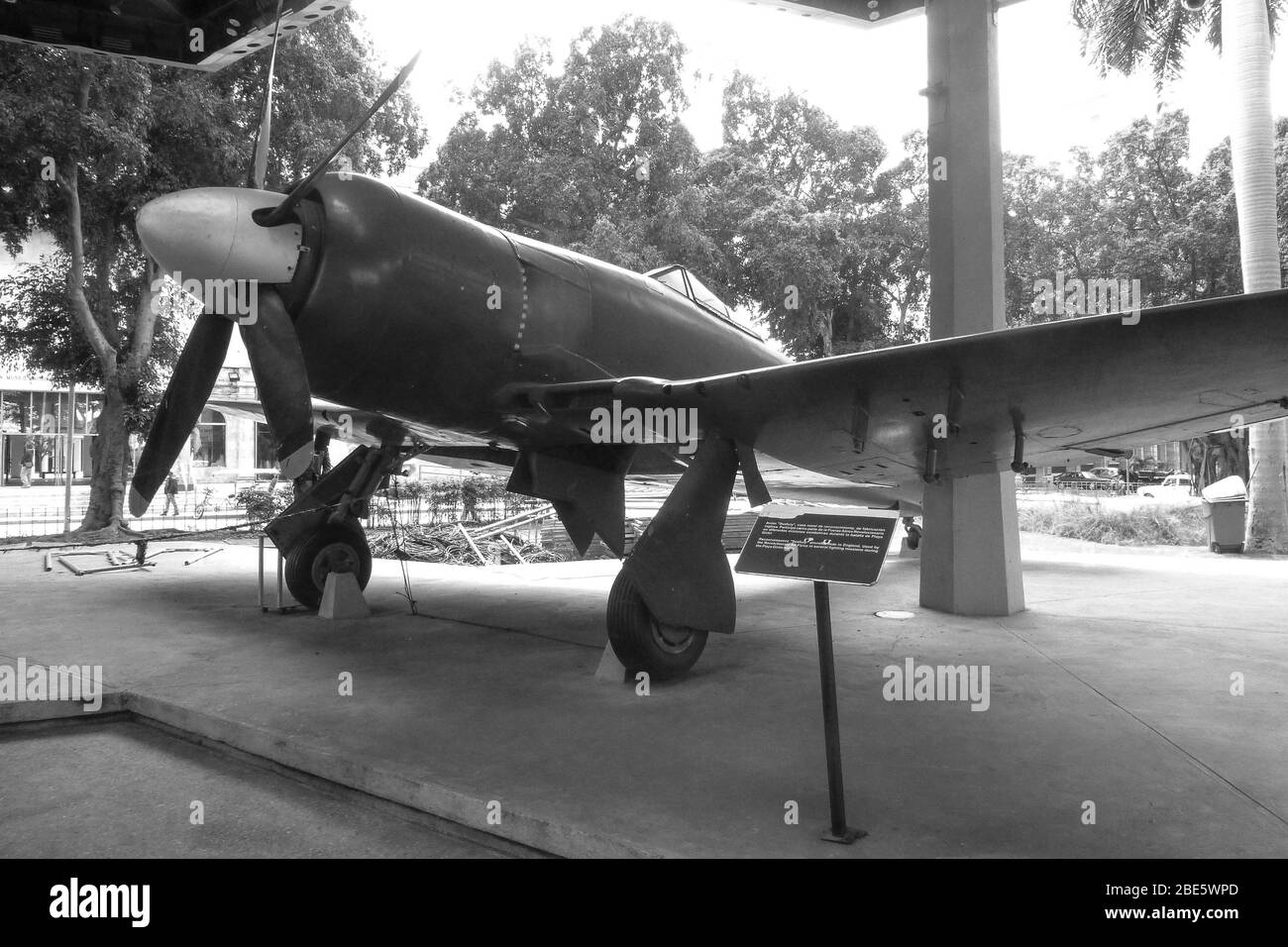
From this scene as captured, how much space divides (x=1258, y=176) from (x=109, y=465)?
18.5m

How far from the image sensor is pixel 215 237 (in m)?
3.70

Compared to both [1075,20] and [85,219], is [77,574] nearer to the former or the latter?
[85,219]

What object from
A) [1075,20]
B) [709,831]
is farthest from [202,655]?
[1075,20]

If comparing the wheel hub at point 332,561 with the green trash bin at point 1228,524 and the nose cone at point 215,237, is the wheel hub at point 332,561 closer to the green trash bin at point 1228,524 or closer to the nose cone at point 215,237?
the nose cone at point 215,237

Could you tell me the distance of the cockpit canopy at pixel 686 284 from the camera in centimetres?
614

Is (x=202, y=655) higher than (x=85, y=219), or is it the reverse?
(x=85, y=219)

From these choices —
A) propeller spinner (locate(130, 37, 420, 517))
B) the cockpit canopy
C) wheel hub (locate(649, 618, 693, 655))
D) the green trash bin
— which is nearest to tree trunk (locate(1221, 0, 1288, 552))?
the green trash bin

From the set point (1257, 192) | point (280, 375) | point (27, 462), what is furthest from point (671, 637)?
point (27, 462)

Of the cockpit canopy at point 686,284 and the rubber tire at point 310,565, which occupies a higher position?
the cockpit canopy at point 686,284

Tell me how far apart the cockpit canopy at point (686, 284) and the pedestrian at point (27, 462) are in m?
37.8

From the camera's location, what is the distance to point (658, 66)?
21562 mm

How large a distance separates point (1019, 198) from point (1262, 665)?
24.1m

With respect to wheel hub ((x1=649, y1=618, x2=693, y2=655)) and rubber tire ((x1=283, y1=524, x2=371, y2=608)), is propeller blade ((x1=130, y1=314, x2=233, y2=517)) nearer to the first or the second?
rubber tire ((x1=283, y1=524, x2=371, y2=608))

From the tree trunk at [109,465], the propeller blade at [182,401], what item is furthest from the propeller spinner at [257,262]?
the tree trunk at [109,465]
